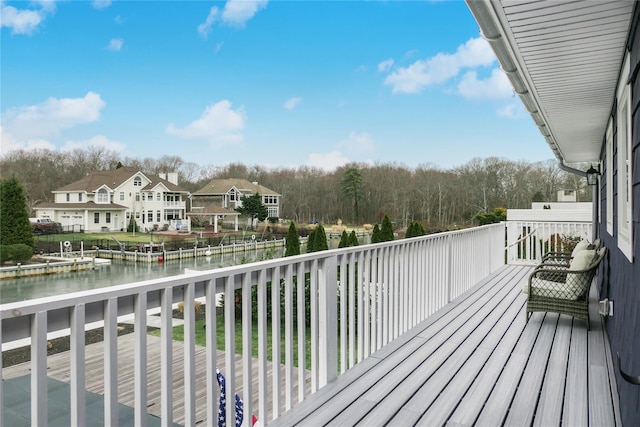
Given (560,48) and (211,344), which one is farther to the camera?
(560,48)

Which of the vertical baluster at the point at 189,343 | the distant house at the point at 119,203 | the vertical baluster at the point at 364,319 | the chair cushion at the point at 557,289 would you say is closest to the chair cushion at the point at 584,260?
the chair cushion at the point at 557,289

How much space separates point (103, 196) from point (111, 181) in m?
1.88

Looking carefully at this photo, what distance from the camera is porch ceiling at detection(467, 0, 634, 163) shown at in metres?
1.92

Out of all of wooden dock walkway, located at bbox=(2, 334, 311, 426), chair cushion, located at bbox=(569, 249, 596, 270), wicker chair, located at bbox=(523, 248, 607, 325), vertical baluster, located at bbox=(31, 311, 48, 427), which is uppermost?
vertical baluster, located at bbox=(31, 311, 48, 427)

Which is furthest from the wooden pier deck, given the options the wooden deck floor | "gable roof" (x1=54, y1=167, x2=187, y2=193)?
"gable roof" (x1=54, y1=167, x2=187, y2=193)

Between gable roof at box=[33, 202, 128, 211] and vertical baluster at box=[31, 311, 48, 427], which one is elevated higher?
gable roof at box=[33, 202, 128, 211]

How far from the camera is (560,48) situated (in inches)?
93.7

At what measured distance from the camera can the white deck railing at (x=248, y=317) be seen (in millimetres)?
1243

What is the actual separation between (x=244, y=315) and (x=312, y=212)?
4292cm

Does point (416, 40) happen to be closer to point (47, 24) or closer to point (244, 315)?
point (47, 24)

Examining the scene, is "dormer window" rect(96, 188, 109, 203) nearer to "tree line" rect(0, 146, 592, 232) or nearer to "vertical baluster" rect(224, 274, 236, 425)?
"tree line" rect(0, 146, 592, 232)

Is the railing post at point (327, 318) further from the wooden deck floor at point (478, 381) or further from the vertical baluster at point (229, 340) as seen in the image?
the vertical baluster at point (229, 340)

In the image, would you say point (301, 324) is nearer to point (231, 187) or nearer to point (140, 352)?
point (140, 352)

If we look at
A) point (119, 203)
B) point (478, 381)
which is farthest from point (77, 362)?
point (119, 203)
